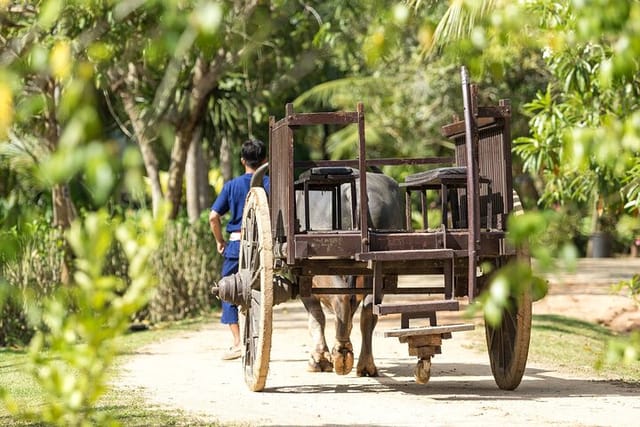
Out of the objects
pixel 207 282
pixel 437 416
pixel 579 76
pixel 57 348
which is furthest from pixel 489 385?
pixel 207 282

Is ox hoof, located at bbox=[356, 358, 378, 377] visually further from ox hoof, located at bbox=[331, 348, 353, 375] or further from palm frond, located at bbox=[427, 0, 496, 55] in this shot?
palm frond, located at bbox=[427, 0, 496, 55]

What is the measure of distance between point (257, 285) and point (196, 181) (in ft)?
35.6

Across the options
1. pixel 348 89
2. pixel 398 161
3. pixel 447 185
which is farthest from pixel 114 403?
pixel 348 89

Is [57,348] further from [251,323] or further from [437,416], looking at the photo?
[251,323]

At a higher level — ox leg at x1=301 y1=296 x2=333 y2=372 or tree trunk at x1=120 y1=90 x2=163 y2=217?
tree trunk at x1=120 y1=90 x2=163 y2=217

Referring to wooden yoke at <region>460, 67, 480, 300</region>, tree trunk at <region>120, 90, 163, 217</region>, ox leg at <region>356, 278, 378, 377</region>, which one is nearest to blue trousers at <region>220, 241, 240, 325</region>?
ox leg at <region>356, 278, 378, 377</region>

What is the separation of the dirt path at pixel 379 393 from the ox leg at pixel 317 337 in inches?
4.7

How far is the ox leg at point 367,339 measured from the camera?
27.0 ft

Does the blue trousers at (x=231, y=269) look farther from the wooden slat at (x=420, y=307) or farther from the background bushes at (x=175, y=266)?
the background bushes at (x=175, y=266)

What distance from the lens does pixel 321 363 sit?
349 inches

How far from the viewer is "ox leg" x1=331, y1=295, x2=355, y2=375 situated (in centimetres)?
810

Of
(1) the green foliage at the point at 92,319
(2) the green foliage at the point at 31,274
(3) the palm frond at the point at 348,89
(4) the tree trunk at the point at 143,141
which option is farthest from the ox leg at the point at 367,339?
(3) the palm frond at the point at 348,89

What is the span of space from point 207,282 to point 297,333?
2.55 meters

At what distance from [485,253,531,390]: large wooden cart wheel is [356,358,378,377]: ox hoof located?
1.03 metres
